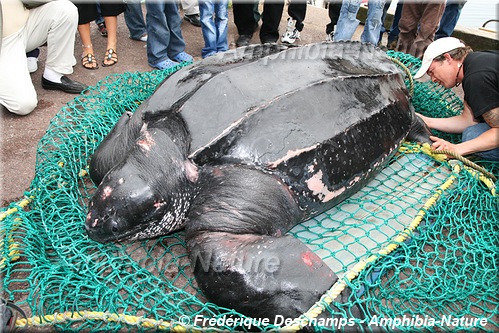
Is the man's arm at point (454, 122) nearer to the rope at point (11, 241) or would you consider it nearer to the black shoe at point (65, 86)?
the rope at point (11, 241)

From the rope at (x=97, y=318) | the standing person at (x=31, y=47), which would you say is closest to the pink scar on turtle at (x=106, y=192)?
the rope at (x=97, y=318)

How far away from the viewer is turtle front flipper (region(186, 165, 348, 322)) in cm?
132

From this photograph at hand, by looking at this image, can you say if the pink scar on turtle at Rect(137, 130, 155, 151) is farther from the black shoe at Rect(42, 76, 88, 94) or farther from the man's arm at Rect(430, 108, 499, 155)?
the man's arm at Rect(430, 108, 499, 155)

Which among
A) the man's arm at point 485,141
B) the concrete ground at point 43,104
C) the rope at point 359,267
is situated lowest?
the concrete ground at point 43,104

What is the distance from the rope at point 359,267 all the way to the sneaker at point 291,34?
264 centimetres

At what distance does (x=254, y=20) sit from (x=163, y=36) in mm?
1192

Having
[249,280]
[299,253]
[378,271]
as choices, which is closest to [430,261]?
[378,271]

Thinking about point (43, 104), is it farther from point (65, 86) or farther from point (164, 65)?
point (164, 65)

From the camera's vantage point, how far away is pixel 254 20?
406 centimetres

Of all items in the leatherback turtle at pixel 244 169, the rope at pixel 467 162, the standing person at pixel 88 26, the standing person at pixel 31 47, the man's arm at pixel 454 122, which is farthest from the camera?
the standing person at pixel 88 26

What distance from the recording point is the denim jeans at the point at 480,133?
2240 millimetres

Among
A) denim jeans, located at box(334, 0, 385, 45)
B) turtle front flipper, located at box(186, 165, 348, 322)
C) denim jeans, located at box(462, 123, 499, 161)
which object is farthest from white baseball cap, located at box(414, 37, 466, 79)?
turtle front flipper, located at box(186, 165, 348, 322)

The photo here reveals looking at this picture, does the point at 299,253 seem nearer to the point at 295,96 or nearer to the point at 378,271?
the point at 378,271

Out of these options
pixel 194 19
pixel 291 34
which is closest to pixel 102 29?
pixel 194 19
